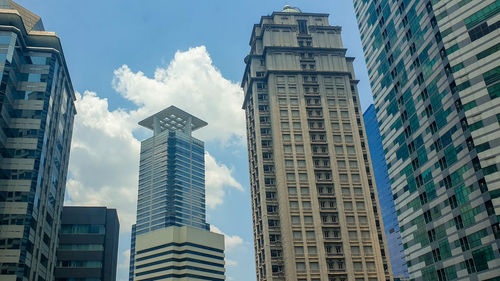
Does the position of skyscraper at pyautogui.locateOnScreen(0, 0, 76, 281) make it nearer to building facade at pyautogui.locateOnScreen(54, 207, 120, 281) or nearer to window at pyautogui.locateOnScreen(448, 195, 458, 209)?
building facade at pyautogui.locateOnScreen(54, 207, 120, 281)

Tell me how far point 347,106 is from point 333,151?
13.6 meters

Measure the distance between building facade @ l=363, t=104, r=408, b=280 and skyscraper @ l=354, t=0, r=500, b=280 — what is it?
90317 millimetres

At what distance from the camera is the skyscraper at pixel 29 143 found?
71.4m

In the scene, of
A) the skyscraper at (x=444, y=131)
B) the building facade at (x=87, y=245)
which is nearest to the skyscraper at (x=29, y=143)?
the building facade at (x=87, y=245)

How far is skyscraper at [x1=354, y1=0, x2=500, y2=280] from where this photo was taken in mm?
57875

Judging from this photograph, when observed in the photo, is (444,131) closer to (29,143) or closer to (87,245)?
(29,143)

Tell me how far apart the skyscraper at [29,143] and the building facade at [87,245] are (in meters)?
5.94

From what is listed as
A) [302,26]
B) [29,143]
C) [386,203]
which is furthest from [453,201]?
[386,203]

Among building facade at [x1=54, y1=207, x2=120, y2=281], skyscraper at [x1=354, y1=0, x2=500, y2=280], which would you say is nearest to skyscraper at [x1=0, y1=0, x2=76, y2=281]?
building facade at [x1=54, y1=207, x2=120, y2=281]

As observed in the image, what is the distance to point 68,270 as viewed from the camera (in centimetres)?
9362

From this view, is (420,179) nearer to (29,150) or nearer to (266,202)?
(266,202)

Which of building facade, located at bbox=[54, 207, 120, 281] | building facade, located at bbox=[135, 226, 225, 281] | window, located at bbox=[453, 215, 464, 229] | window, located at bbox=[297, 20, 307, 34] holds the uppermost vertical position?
window, located at bbox=[297, 20, 307, 34]

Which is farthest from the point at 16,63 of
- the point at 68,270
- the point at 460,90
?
the point at 460,90

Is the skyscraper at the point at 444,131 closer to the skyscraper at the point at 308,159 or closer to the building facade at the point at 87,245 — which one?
the skyscraper at the point at 308,159
